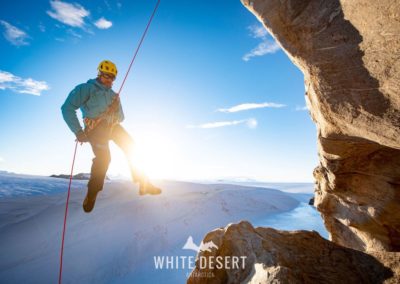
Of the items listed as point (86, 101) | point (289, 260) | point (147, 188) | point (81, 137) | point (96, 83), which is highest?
point (96, 83)

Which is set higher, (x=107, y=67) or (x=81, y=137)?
(x=107, y=67)

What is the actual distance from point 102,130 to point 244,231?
3.37 m

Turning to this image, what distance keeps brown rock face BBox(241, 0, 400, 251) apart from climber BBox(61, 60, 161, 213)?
327 cm

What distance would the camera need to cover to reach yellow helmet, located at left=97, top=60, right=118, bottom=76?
188 inches

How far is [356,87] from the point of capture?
3.53 metres

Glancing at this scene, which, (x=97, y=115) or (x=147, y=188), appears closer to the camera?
(x=97, y=115)

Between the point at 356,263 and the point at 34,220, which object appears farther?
the point at 34,220

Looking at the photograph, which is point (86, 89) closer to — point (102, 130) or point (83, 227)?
point (102, 130)

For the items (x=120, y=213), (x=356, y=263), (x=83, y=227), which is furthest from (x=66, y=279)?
(x=356, y=263)

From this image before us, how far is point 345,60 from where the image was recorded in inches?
142

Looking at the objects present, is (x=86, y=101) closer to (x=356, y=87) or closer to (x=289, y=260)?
(x=289, y=260)

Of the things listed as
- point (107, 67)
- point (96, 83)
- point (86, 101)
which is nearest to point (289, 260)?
point (86, 101)

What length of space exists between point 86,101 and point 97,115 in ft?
1.08

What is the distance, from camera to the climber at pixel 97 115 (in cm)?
449
